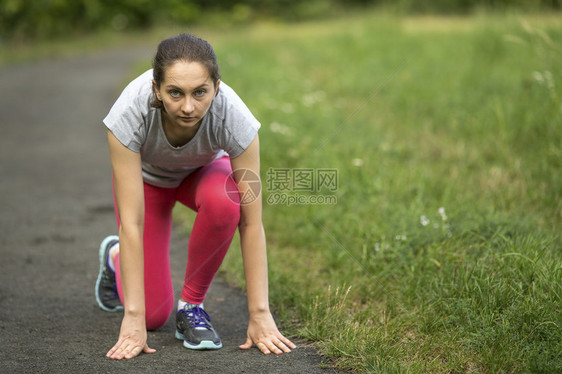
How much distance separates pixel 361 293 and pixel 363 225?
768 millimetres

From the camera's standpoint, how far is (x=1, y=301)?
3.31 meters

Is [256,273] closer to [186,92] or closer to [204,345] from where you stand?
[204,345]

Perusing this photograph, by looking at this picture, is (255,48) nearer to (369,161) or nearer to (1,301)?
(369,161)

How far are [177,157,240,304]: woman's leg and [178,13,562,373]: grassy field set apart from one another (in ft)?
1.68

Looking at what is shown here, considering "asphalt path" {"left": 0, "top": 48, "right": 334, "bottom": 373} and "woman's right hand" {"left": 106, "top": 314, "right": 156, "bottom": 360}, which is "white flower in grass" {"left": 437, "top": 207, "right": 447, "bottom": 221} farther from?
"woman's right hand" {"left": 106, "top": 314, "right": 156, "bottom": 360}

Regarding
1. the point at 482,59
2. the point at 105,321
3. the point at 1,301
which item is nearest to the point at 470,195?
the point at 105,321

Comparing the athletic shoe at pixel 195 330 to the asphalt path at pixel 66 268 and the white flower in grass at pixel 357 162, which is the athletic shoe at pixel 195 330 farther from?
the white flower in grass at pixel 357 162

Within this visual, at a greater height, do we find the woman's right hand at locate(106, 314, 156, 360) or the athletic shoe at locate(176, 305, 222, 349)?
the woman's right hand at locate(106, 314, 156, 360)

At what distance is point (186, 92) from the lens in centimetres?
248

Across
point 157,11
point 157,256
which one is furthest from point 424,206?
point 157,11

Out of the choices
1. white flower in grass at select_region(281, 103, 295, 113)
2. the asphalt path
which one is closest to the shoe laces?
the asphalt path

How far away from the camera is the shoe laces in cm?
283

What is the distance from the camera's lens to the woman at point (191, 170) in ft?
8.22
